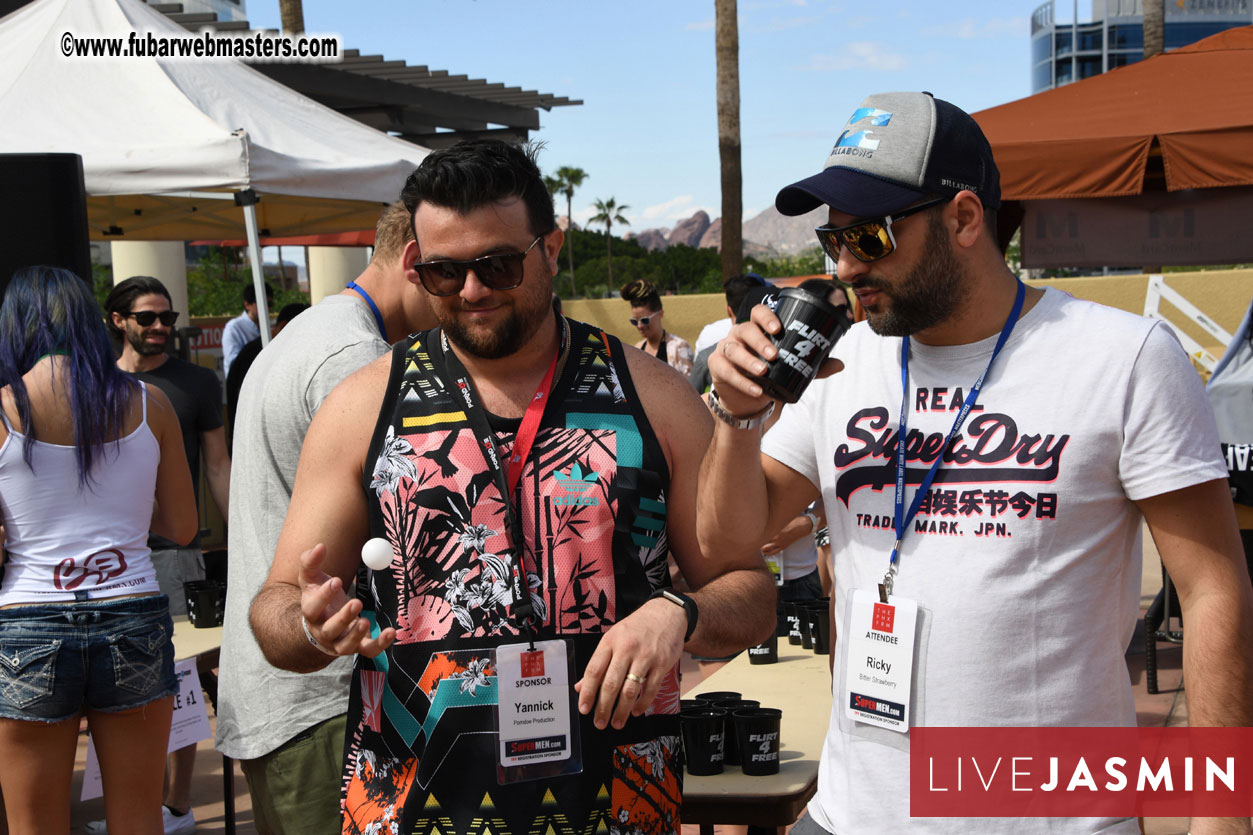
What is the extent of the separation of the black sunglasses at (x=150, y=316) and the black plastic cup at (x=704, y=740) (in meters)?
3.74

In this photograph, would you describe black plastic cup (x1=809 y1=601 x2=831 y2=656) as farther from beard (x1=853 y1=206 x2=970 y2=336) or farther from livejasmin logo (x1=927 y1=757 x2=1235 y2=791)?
beard (x1=853 y1=206 x2=970 y2=336)

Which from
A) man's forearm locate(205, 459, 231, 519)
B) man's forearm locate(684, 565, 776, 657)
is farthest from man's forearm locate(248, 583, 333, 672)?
man's forearm locate(205, 459, 231, 519)

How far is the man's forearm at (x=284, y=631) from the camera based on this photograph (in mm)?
2045

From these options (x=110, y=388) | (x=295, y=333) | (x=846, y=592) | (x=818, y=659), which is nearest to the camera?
(x=846, y=592)

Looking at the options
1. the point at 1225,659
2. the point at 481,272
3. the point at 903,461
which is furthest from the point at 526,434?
the point at 1225,659

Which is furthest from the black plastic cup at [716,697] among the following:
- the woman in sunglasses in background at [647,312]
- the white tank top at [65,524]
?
the woman in sunglasses in background at [647,312]

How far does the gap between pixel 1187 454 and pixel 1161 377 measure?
135 millimetres

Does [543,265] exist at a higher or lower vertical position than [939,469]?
higher

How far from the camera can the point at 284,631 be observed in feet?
6.75

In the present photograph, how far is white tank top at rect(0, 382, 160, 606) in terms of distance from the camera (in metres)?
3.59

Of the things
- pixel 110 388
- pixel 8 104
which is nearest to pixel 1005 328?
pixel 110 388

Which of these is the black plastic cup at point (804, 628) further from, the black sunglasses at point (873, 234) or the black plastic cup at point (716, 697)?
the black sunglasses at point (873, 234)

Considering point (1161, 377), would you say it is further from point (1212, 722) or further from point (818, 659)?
point (818, 659)

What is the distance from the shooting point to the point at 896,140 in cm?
202
